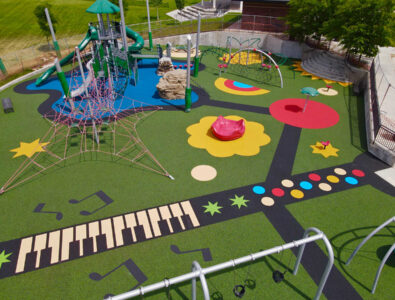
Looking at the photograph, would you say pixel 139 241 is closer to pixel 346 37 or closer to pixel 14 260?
pixel 14 260

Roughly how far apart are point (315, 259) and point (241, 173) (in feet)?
15.5

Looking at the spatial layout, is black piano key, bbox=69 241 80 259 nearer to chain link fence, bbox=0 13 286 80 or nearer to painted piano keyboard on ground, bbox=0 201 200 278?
painted piano keyboard on ground, bbox=0 201 200 278

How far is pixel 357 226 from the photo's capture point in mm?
9578

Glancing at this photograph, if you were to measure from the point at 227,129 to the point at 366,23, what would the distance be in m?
15.4

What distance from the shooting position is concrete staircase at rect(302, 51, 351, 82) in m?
22.9

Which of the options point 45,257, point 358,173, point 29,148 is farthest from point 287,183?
point 29,148

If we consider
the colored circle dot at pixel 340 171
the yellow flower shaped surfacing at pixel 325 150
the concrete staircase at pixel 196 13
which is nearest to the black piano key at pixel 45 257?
the colored circle dot at pixel 340 171

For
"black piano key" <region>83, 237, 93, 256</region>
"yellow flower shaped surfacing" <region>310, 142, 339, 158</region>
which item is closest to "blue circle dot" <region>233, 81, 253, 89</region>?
"yellow flower shaped surfacing" <region>310, 142, 339, 158</region>

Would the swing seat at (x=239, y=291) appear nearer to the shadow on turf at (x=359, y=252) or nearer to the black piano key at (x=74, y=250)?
the shadow on turf at (x=359, y=252)

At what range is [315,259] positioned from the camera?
838 cm

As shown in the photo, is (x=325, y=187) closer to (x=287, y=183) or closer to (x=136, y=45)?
(x=287, y=183)

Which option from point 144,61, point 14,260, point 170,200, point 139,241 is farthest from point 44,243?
point 144,61

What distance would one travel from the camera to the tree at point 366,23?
19.2 metres

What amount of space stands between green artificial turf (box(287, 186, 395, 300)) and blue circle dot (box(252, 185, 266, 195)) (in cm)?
128
